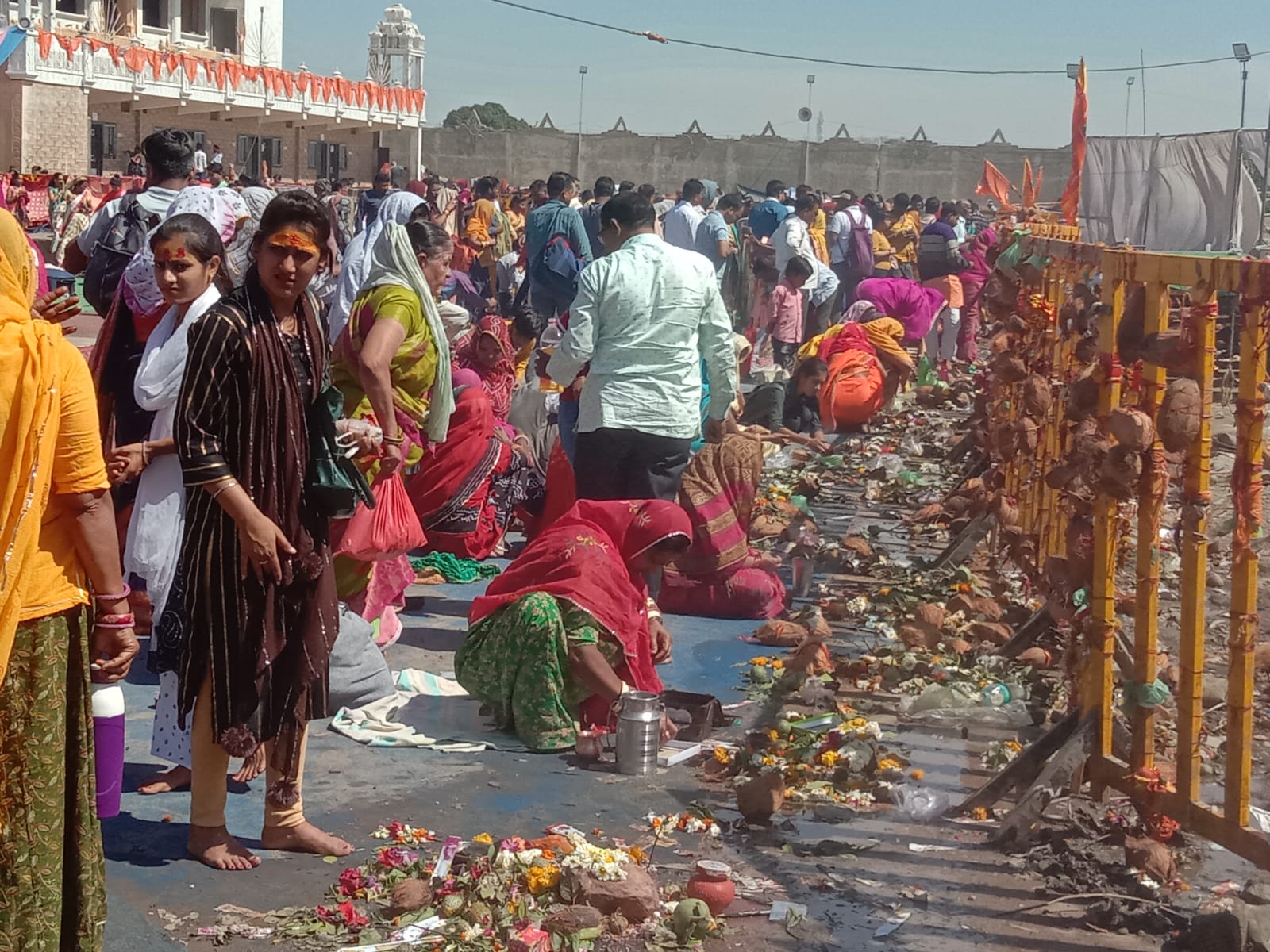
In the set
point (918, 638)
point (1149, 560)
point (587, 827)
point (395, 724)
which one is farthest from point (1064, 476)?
point (395, 724)

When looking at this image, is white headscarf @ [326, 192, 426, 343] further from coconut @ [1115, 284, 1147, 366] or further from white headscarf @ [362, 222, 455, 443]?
coconut @ [1115, 284, 1147, 366]

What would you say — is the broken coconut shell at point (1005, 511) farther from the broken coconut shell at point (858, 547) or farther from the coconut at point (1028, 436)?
the broken coconut shell at point (858, 547)

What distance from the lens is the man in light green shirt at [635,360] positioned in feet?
19.7

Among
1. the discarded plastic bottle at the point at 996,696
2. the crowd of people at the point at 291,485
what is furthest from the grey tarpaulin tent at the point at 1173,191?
the discarded plastic bottle at the point at 996,696

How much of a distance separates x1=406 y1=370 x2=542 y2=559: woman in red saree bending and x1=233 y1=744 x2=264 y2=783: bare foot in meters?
2.62

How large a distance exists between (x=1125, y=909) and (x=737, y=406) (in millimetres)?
5843

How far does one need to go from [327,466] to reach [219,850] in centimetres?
105

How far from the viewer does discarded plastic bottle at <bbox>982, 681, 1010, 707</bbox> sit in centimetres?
566

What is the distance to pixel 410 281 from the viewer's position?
546 cm

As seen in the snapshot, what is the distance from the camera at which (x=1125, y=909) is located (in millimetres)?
Result: 3799

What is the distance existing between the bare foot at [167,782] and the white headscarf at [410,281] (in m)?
1.71

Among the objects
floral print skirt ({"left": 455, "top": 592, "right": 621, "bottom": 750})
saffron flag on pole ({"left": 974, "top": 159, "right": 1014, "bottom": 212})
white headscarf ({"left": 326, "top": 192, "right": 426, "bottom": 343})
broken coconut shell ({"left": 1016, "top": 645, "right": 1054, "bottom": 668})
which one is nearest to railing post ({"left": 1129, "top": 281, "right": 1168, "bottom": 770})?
floral print skirt ({"left": 455, "top": 592, "right": 621, "bottom": 750})

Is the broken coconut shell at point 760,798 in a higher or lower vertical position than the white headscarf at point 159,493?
lower

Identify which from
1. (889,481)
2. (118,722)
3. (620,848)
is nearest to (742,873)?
(620,848)
